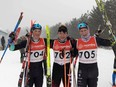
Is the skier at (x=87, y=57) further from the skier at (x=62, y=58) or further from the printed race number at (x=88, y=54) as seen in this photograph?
the skier at (x=62, y=58)

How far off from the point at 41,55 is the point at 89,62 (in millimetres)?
1076

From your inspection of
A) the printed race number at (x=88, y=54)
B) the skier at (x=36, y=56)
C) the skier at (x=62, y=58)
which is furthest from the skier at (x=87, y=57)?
the skier at (x=36, y=56)

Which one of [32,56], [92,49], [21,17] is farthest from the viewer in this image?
[21,17]

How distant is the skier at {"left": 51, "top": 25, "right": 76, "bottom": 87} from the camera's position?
6.47m

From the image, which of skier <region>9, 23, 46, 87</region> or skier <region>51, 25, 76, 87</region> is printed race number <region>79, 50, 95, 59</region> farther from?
skier <region>9, 23, 46, 87</region>

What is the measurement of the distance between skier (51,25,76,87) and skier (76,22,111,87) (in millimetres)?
299

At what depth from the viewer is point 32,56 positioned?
259 inches

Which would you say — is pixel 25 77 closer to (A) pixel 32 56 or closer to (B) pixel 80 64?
(A) pixel 32 56

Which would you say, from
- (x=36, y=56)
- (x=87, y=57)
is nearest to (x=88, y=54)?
(x=87, y=57)

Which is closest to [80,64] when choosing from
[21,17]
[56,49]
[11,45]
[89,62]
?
[89,62]

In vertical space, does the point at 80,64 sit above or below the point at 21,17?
below

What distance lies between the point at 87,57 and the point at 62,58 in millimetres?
606

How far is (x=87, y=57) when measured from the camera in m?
6.17

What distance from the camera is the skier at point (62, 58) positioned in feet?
21.2
